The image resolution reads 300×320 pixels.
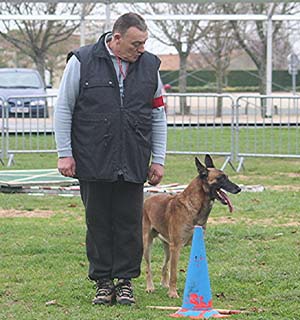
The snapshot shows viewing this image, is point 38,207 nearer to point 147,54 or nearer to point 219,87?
point 147,54

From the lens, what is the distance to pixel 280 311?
19.4 feet

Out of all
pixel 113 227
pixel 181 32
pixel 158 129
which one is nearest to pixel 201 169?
pixel 158 129

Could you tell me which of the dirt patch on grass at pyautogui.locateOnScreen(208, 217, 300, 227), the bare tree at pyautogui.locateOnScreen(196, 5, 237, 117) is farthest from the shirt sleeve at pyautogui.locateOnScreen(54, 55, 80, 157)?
the bare tree at pyautogui.locateOnScreen(196, 5, 237, 117)

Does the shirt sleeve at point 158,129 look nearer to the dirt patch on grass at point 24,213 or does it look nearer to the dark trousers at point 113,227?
the dark trousers at point 113,227

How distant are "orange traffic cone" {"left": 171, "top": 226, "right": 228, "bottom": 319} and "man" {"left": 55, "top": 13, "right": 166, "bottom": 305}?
1.58ft

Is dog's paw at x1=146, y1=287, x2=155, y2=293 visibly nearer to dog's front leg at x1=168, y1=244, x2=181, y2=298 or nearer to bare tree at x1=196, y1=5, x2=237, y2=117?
dog's front leg at x1=168, y1=244, x2=181, y2=298

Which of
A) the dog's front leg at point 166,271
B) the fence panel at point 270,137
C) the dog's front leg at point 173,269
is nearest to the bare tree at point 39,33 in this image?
the fence panel at point 270,137

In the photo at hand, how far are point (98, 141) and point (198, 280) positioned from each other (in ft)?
3.69

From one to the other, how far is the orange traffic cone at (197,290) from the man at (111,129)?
0.48 meters

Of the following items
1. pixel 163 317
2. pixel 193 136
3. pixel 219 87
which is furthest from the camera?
pixel 219 87

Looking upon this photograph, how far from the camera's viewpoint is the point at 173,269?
6.37 meters

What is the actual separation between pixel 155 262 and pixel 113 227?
161 cm

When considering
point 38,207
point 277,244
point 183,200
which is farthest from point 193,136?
point 183,200

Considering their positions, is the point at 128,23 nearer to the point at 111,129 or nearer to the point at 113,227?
the point at 111,129
